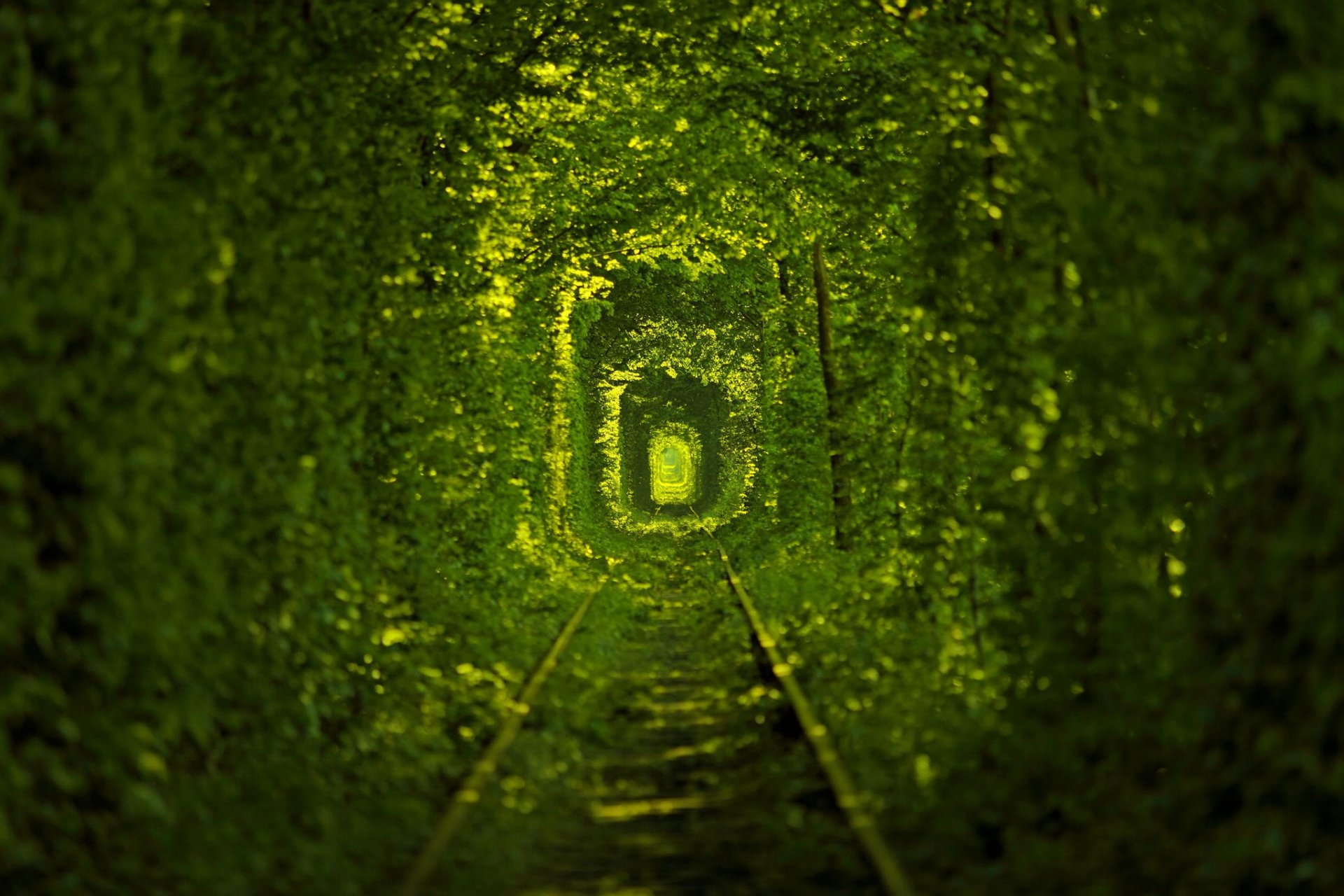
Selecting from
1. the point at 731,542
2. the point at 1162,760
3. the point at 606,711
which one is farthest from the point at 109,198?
the point at 731,542

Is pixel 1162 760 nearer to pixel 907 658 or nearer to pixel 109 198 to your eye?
pixel 907 658

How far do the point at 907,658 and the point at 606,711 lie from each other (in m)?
2.49

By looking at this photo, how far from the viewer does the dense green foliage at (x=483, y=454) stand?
5.09 metres

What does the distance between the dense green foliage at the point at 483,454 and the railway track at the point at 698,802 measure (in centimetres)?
35

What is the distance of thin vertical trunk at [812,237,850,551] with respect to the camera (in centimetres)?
1869

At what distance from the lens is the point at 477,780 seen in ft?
24.1

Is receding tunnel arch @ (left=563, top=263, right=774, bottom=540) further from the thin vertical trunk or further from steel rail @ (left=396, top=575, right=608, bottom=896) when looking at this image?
steel rail @ (left=396, top=575, right=608, bottom=896)

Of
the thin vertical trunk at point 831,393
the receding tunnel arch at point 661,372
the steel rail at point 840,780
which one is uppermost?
the receding tunnel arch at point 661,372

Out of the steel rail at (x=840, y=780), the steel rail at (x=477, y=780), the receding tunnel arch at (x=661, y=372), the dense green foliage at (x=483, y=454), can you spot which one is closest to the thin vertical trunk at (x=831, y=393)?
the dense green foliage at (x=483, y=454)

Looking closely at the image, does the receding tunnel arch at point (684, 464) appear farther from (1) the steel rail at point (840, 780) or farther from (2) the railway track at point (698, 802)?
(1) the steel rail at point (840, 780)

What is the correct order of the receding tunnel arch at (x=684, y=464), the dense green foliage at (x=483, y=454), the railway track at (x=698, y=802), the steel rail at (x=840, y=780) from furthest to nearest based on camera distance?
the receding tunnel arch at (x=684, y=464), the railway track at (x=698, y=802), the steel rail at (x=840, y=780), the dense green foliage at (x=483, y=454)

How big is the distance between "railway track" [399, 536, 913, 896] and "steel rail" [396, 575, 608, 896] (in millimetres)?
14

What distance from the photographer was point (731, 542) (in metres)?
29.2

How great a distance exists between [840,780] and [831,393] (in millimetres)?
12241
